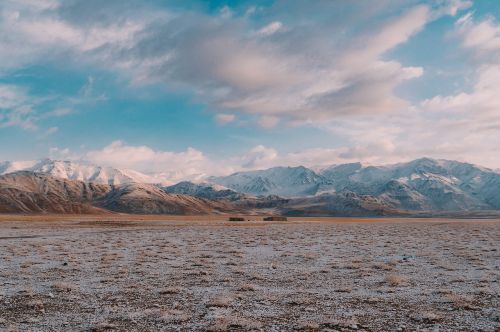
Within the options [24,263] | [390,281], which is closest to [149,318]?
[390,281]

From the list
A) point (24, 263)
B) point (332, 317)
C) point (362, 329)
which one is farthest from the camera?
point (24, 263)

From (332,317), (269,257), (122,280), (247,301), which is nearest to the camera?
(332,317)

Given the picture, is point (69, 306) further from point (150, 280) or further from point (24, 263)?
point (24, 263)

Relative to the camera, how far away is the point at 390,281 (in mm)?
19875

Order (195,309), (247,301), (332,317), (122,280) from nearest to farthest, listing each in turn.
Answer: (332,317) → (195,309) → (247,301) → (122,280)

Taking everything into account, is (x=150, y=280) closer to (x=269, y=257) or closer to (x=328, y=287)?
(x=328, y=287)

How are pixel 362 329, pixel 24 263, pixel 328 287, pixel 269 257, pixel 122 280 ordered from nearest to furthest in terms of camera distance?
pixel 362 329 < pixel 328 287 < pixel 122 280 < pixel 24 263 < pixel 269 257

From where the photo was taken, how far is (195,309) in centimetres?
1516

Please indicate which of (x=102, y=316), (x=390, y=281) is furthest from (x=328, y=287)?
(x=102, y=316)

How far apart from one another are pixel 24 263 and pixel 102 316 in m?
15.2

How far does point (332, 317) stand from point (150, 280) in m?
10.4

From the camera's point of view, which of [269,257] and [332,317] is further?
[269,257]

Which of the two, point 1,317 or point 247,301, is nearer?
point 1,317

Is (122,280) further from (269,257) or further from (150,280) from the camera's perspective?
(269,257)
